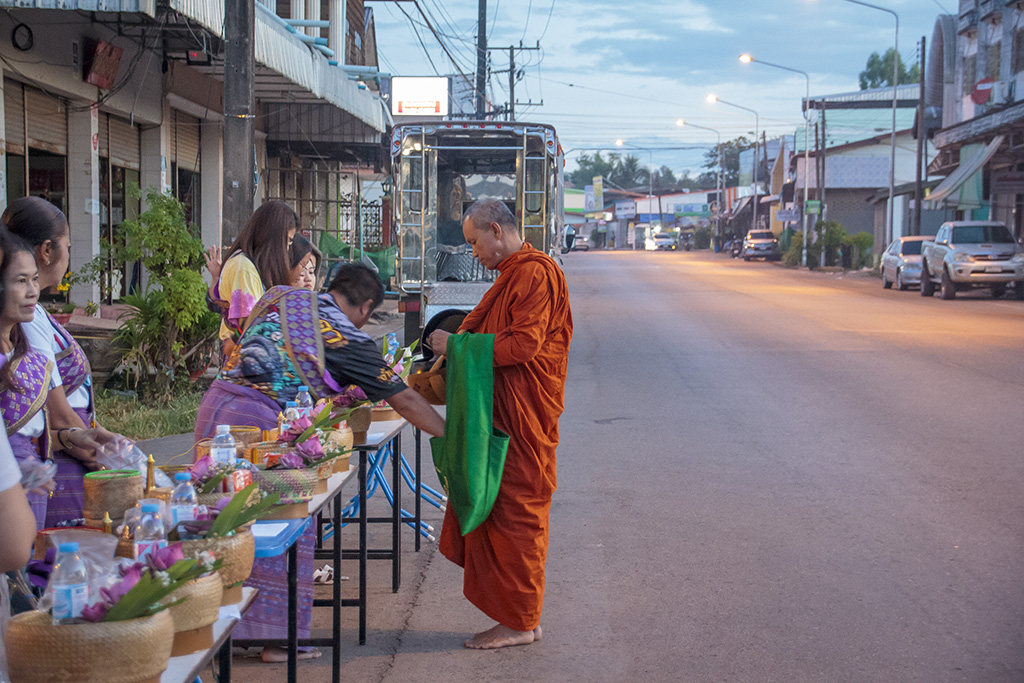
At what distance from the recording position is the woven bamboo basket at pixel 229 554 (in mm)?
2627

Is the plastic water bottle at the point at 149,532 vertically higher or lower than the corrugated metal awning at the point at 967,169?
lower

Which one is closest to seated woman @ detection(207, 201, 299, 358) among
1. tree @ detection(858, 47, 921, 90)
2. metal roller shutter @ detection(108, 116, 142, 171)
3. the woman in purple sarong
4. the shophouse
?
the woman in purple sarong

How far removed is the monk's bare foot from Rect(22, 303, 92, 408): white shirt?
1896 millimetres

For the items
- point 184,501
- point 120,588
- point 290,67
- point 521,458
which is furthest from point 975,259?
point 120,588

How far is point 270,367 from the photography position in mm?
4043

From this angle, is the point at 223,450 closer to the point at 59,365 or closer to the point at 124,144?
the point at 59,365

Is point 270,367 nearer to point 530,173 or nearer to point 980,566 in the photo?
point 980,566

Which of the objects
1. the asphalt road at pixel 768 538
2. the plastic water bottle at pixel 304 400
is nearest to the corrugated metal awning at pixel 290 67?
the asphalt road at pixel 768 538

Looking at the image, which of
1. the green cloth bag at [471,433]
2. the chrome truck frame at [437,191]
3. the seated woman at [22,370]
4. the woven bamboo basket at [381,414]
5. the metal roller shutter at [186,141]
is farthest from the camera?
the metal roller shutter at [186,141]

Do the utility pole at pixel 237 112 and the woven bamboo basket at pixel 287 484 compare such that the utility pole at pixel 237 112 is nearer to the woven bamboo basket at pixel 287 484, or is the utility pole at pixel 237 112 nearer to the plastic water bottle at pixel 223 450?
the plastic water bottle at pixel 223 450

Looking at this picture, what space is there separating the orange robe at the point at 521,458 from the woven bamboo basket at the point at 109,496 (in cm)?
176

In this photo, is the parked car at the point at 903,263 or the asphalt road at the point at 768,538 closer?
the asphalt road at the point at 768,538

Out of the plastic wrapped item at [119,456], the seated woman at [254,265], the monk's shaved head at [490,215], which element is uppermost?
the monk's shaved head at [490,215]

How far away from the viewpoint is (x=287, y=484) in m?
3.32
